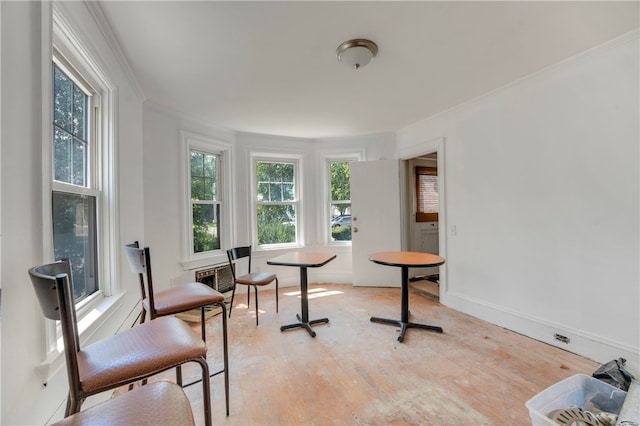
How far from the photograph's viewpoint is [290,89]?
261 cm

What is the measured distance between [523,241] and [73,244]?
11.3 ft

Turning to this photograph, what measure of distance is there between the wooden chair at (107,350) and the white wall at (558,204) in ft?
9.13

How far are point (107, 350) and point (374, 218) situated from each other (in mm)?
3580

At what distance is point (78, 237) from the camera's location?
1.59 m

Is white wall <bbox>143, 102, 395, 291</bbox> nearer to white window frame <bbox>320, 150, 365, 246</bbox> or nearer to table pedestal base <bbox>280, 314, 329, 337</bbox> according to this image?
white window frame <bbox>320, 150, 365, 246</bbox>

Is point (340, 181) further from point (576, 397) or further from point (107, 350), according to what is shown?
point (107, 350)

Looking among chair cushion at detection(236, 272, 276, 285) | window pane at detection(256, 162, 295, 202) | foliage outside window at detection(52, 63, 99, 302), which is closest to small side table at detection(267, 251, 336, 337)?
chair cushion at detection(236, 272, 276, 285)

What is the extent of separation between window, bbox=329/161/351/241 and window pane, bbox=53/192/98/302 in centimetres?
325

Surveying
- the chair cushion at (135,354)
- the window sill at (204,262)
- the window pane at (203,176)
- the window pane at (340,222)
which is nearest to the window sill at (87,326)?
the chair cushion at (135,354)

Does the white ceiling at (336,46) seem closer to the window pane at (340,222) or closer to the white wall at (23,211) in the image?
the white wall at (23,211)

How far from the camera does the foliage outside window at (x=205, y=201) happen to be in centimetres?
352

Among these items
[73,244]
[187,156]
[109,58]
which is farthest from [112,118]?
[187,156]

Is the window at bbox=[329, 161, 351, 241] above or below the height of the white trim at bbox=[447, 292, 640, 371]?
above

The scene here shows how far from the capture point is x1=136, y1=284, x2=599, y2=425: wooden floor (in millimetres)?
1612
